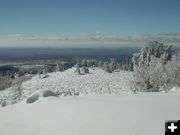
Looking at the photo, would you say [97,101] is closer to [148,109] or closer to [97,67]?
[148,109]

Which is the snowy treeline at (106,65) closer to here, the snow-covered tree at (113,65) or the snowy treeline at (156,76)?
the snow-covered tree at (113,65)

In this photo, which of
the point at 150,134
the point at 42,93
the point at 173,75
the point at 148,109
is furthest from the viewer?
the point at 173,75

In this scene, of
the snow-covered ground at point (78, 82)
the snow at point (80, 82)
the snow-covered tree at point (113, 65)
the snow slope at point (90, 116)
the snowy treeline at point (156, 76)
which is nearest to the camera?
the snow slope at point (90, 116)

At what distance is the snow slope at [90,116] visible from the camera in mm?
10633

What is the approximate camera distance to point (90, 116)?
483 inches

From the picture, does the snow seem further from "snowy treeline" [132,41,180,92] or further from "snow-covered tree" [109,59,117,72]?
"snowy treeline" [132,41,180,92]

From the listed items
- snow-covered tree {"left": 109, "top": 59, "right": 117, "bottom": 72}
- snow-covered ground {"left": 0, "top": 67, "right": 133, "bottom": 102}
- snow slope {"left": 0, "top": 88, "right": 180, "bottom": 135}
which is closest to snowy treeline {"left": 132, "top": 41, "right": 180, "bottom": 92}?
snow slope {"left": 0, "top": 88, "right": 180, "bottom": 135}

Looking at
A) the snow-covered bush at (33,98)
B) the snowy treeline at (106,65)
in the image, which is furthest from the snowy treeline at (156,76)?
the snowy treeline at (106,65)

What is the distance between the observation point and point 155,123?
10695 mm

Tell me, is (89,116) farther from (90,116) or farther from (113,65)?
(113,65)

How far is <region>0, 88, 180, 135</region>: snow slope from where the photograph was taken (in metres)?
10.6

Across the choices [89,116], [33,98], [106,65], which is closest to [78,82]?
[106,65]

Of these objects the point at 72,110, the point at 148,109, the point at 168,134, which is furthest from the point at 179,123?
the point at 72,110

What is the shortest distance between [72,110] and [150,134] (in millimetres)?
4687
